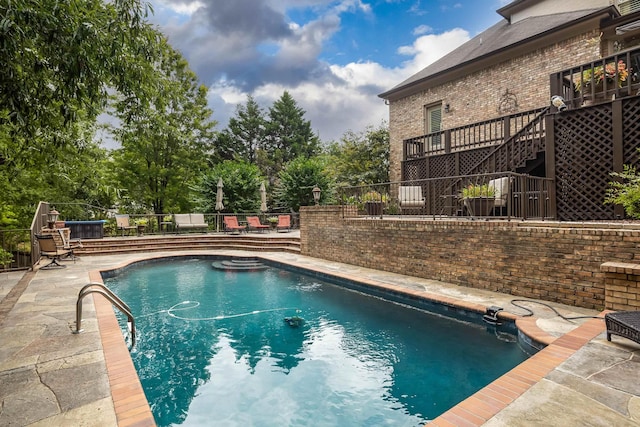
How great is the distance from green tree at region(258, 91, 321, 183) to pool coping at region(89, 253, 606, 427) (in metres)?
32.1

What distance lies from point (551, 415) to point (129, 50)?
5.24 meters

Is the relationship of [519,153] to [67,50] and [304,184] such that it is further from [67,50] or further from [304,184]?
[304,184]

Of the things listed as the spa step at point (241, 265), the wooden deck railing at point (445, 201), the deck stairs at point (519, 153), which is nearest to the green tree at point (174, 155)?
the spa step at point (241, 265)

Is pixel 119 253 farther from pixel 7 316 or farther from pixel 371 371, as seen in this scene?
pixel 371 371

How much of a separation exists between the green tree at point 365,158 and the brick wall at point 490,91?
45.9 inches

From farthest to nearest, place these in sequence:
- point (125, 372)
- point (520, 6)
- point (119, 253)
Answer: point (520, 6)
point (119, 253)
point (125, 372)

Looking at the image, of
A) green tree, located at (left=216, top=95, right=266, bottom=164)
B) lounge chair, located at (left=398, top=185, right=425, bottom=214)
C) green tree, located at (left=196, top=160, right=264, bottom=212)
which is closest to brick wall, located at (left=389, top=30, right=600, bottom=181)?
lounge chair, located at (left=398, top=185, right=425, bottom=214)

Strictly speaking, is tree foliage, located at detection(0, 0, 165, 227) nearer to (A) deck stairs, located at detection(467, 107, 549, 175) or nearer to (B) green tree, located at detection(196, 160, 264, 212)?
(A) deck stairs, located at detection(467, 107, 549, 175)

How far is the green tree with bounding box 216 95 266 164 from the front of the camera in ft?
115

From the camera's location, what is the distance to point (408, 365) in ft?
12.9

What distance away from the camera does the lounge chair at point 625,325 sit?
286 centimetres

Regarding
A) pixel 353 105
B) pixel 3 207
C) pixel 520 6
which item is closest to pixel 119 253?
pixel 3 207

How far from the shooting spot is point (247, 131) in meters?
35.7

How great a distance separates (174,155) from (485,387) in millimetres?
20034
